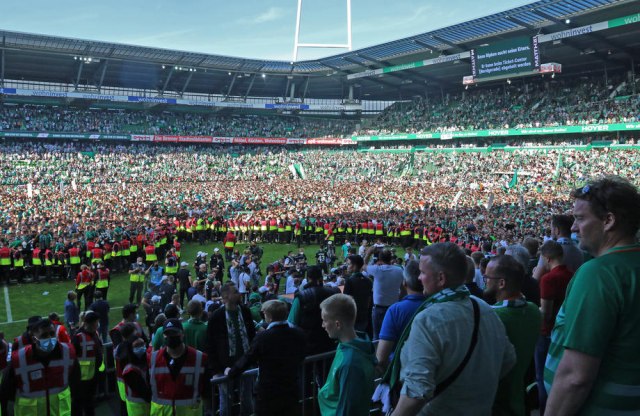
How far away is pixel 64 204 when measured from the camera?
96.2 ft

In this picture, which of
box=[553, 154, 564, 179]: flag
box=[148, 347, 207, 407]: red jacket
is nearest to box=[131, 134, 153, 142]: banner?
box=[553, 154, 564, 179]: flag

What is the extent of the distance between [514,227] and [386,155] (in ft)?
115

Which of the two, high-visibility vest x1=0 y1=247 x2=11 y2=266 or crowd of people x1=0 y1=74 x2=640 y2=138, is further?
crowd of people x1=0 y1=74 x2=640 y2=138

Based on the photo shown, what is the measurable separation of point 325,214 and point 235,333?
74.9 feet

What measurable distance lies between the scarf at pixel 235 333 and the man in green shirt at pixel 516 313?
8.62 feet

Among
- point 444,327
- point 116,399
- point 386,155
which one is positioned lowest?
point 116,399

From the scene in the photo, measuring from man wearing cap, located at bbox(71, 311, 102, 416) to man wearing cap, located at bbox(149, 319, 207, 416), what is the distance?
6.52 feet

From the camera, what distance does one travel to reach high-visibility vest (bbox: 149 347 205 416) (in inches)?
173

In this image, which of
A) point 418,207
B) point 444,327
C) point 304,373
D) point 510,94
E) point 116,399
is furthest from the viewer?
point 510,94

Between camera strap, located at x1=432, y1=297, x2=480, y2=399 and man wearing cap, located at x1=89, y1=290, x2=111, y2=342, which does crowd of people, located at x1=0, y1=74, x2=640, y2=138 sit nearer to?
man wearing cap, located at x1=89, y1=290, x2=111, y2=342

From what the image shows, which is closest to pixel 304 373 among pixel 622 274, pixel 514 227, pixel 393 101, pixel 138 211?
pixel 622 274

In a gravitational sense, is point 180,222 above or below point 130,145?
below

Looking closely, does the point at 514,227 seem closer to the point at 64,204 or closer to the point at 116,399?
the point at 116,399

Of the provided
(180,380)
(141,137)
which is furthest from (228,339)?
(141,137)
